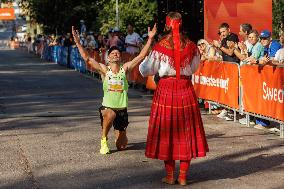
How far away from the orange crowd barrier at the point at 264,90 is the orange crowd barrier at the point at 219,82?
43 centimetres

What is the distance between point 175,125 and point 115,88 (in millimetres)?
2099

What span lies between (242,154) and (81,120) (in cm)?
464

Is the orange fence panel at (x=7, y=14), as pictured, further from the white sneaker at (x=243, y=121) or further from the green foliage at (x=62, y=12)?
the white sneaker at (x=243, y=121)

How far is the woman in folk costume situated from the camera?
7.46 metres

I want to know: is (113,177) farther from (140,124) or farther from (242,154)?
(140,124)

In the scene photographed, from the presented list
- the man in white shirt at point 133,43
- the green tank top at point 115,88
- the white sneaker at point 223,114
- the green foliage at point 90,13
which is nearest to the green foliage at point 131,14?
the green foliage at point 90,13

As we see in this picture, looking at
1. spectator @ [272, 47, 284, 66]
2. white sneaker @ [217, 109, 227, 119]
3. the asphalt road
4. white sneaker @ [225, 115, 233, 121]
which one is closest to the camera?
the asphalt road

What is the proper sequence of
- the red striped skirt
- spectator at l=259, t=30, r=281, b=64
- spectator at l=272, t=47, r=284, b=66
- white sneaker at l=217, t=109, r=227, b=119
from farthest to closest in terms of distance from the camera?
white sneaker at l=217, t=109, r=227, b=119 → spectator at l=259, t=30, r=281, b=64 → spectator at l=272, t=47, r=284, b=66 → the red striped skirt

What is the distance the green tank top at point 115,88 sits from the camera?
9.41 meters

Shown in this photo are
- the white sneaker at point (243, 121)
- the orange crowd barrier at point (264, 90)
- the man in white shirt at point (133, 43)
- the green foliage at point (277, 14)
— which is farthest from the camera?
the green foliage at point (277, 14)

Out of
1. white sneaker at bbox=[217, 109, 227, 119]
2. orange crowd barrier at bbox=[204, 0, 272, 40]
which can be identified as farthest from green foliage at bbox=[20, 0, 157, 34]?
white sneaker at bbox=[217, 109, 227, 119]

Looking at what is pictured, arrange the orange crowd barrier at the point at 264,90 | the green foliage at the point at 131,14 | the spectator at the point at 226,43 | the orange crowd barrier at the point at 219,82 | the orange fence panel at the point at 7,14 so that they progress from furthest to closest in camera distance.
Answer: the orange fence panel at the point at 7,14 < the green foliage at the point at 131,14 < the spectator at the point at 226,43 < the orange crowd barrier at the point at 219,82 < the orange crowd barrier at the point at 264,90

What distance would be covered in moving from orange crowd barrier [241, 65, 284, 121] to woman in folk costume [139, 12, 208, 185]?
3.75m

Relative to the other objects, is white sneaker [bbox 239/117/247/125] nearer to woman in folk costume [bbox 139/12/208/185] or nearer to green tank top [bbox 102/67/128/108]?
green tank top [bbox 102/67/128/108]
